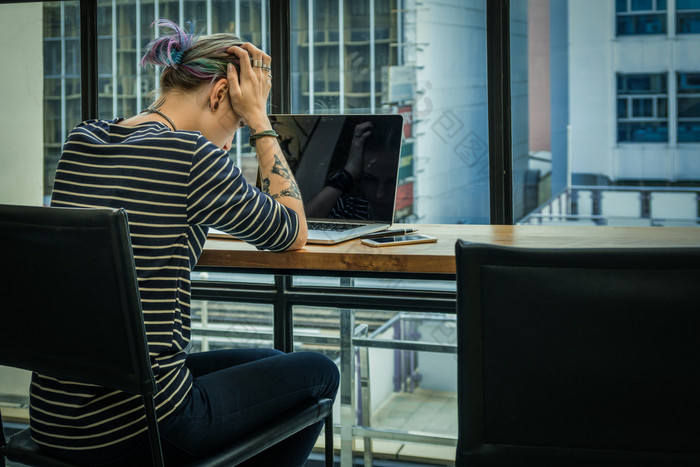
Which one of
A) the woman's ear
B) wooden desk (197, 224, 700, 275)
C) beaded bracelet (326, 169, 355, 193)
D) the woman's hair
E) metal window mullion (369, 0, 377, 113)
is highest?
metal window mullion (369, 0, 377, 113)

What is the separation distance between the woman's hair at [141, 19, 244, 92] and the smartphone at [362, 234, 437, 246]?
0.47 m

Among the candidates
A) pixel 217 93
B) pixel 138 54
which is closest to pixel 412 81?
pixel 138 54

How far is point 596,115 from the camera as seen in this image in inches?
114

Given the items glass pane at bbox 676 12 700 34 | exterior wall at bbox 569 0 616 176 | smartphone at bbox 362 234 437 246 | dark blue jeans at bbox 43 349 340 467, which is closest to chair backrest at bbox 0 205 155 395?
dark blue jeans at bbox 43 349 340 467

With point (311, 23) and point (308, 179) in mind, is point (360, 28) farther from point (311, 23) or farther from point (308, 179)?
point (308, 179)

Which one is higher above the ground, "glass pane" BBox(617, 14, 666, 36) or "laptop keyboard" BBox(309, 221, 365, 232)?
"glass pane" BBox(617, 14, 666, 36)

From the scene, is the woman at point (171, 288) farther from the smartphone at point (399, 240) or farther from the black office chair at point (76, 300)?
the smartphone at point (399, 240)

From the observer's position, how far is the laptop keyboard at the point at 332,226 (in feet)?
5.93

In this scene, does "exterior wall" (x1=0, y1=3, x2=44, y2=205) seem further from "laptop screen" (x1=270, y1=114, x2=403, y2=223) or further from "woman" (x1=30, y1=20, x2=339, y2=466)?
"woman" (x1=30, y1=20, x2=339, y2=466)

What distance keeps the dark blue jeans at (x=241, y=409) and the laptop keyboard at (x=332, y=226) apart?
49cm

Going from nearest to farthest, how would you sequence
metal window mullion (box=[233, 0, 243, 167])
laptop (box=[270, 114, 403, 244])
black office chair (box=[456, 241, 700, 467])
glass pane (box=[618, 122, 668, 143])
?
black office chair (box=[456, 241, 700, 467]) → laptop (box=[270, 114, 403, 244]) → glass pane (box=[618, 122, 668, 143]) → metal window mullion (box=[233, 0, 243, 167])

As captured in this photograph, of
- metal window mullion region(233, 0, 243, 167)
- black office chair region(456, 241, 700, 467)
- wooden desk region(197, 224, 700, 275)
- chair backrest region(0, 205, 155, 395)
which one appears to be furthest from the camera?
metal window mullion region(233, 0, 243, 167)

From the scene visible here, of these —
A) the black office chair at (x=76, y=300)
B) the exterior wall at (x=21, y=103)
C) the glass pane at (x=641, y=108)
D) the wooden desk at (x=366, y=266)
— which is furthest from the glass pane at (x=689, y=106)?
the exterior wall at (x=21, y=103)

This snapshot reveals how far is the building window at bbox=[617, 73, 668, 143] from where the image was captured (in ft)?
9.32
